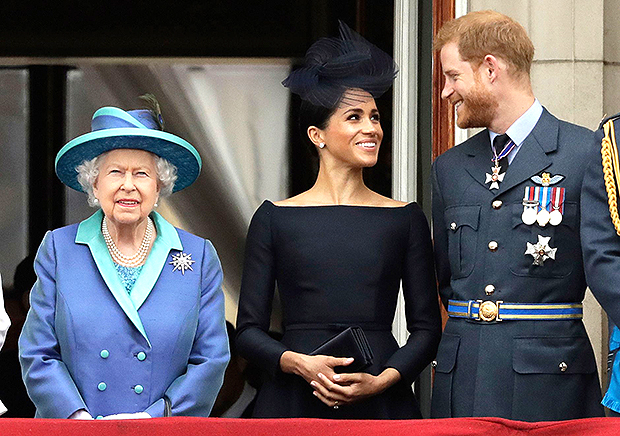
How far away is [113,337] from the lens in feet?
10.0

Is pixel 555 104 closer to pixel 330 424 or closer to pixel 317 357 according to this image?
pixel 317 357

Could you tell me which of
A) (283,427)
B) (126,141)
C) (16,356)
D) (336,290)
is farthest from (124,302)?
(16,356)

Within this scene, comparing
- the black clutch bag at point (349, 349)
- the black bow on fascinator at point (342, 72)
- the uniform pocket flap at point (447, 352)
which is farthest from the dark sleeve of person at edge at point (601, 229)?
the black bow on fascinator at point (342, 72)

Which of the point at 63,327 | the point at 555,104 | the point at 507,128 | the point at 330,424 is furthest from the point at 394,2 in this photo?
the point at 330,424

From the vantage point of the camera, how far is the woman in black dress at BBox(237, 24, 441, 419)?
3168 mm

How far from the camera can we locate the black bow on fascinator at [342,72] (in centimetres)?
335

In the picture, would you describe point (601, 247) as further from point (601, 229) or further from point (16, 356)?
point (16, 356)

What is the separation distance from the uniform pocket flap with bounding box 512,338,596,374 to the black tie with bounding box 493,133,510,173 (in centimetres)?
51

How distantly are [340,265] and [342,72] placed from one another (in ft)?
1.87

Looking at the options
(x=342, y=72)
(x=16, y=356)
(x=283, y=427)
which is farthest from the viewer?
(x=16, y=356)

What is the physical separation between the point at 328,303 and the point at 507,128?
0.72 metres

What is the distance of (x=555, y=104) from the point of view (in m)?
4.25

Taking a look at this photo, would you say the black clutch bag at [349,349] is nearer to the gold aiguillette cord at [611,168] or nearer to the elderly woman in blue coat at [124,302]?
the elderly woman in blue coat at [124,302]

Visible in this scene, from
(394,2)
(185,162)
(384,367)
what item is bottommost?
(384,367)
